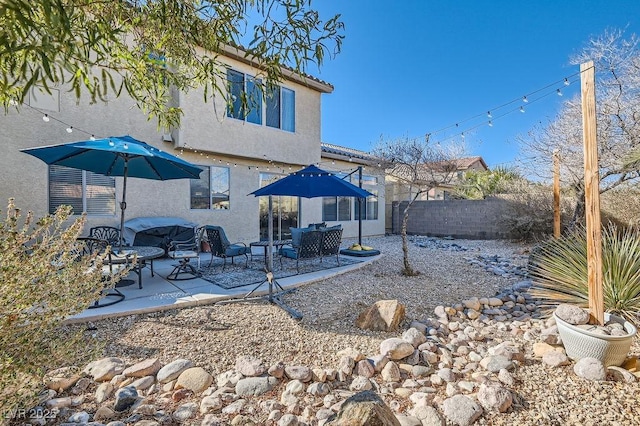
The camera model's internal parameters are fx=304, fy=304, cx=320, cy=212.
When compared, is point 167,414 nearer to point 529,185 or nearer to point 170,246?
point 170,246

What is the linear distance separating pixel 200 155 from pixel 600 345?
31.9 ft

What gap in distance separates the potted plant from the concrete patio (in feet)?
13.3

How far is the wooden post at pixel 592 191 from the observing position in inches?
144

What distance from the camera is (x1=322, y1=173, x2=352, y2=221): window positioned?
527 inches

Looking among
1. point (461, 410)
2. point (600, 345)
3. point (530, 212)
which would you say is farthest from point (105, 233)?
point (530, 212)

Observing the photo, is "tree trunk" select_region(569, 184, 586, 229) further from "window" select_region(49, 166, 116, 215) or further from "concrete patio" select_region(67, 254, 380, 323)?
"window" select_region(49, 166, 116, 215)

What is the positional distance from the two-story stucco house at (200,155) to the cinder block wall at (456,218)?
514 centimetres

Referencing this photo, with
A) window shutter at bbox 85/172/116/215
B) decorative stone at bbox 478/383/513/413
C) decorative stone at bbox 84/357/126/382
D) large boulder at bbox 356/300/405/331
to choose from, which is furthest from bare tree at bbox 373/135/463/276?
decorative stone at bbox 84/357/126/382

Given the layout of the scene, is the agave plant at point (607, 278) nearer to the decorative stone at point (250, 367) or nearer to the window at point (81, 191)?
the decorative stone at point (250, 367)

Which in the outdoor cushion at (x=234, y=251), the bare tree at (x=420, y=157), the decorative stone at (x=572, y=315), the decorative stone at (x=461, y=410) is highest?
the bare tree at (x=420, y=157)

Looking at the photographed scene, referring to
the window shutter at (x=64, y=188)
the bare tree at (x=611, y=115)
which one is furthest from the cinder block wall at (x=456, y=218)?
the window shutter at (x=64, y=188)

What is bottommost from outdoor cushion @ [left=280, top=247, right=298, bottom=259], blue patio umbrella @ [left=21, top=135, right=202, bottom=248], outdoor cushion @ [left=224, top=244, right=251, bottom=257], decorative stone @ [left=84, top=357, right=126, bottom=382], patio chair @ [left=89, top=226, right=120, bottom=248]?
decorative stone @ [left=84, top=357, right=126, bottom=382]

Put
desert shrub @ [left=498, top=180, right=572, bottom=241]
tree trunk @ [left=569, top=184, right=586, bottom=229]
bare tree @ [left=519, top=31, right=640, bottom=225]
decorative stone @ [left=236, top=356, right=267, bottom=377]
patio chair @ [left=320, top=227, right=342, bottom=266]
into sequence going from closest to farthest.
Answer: decorative stone @ [left=236, top=356, right=267, bottom=377] → patio chair @ [left=320, top=227, right=342, bottom=266] → bare tree @ [left=519, top=31, right=640, bottom=225] → tree trunk @ [left=569, top=184, right=586, bottom=229] → desert shrub @ [left=498, top=180, right=572, bottom=241]

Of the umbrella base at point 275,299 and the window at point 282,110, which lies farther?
the window at point 282,110
